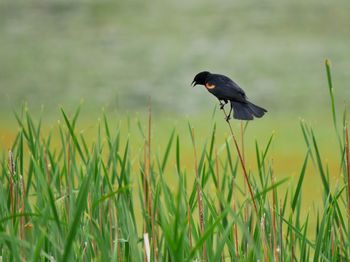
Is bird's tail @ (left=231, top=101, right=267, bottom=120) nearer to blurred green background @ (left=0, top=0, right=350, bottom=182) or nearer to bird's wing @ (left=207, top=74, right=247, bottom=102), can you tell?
bird's wing @ (left=207, top=74, right=247, bottom=102)

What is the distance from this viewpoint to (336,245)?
114 centimetres

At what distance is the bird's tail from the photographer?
Result: 96cm

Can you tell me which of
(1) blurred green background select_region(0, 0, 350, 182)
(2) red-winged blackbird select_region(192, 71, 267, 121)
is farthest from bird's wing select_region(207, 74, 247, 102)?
(1) blurred green background select_region(0, 0, 350, 182)

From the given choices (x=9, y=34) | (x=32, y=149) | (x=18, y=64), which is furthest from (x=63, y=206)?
(x=9, y=34)

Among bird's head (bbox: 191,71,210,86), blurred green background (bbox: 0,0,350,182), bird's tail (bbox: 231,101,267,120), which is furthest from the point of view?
blurred green background (bbox: 0,0,350,182)

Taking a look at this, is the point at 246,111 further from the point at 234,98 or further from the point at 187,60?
the point at 187,60

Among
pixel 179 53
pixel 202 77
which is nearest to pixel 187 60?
pixel 179 53

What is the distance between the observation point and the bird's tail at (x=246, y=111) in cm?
96

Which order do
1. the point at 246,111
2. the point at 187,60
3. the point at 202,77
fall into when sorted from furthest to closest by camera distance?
1. the point at 187,60
2. the point at 202,77
3. the point at 246,111

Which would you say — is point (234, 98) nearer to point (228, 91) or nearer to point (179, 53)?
point (228, 91)

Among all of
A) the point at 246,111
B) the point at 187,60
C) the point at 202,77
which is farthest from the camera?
the point at 187,60

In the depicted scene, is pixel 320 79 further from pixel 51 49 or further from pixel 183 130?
pixel 51 49

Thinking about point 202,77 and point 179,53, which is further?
point 179,53

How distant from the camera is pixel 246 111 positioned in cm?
98
